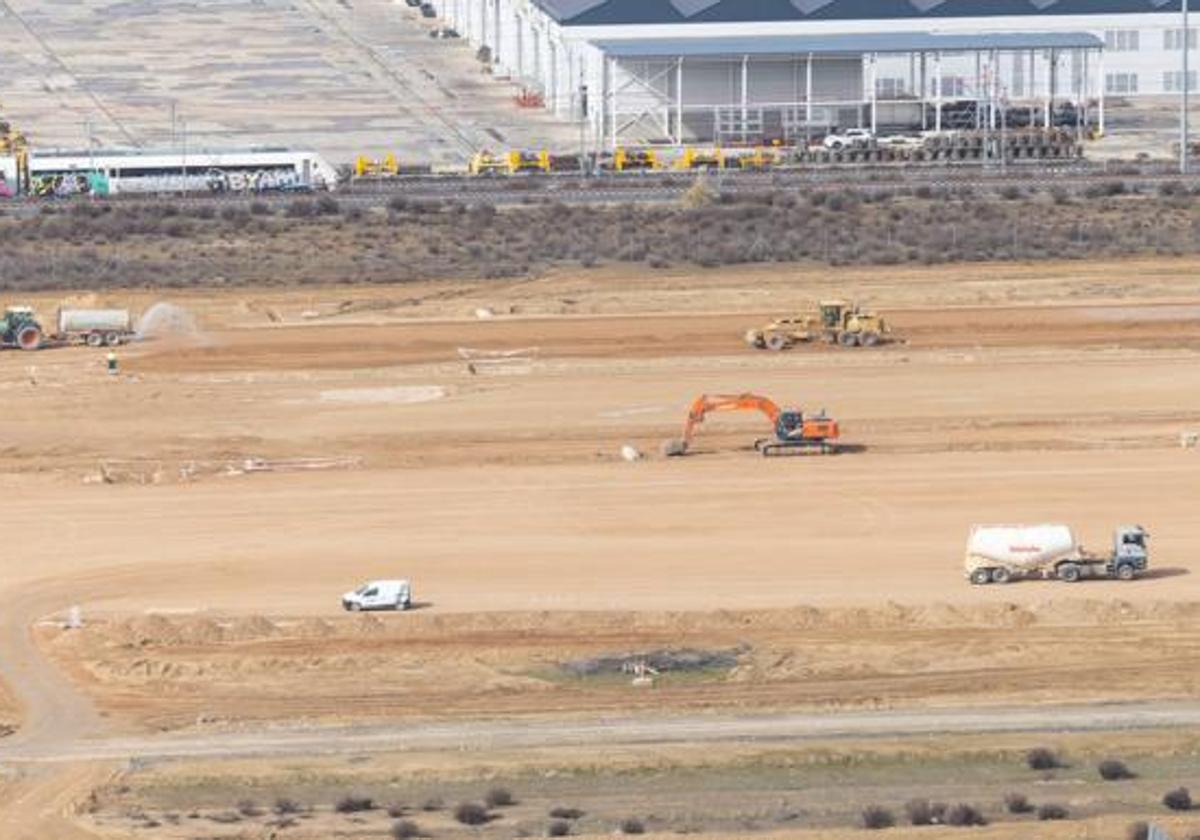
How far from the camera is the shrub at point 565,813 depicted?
43.5m

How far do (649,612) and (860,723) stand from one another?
21.7 ft

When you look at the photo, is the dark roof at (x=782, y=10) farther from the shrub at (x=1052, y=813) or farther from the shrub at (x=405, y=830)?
the shrub at (x=405, y=830)

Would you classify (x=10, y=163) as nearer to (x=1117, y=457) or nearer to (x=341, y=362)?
(x=341, y=362)

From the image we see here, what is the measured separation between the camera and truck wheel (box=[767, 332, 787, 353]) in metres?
80.2

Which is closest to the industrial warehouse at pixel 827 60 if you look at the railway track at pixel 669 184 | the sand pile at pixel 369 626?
the railway track at pixel 669 184

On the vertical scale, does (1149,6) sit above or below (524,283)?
above

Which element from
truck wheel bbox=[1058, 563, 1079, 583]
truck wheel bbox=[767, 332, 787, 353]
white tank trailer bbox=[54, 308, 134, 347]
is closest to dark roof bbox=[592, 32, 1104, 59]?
white tank trailer bbox=[54, 308, 134, 347]

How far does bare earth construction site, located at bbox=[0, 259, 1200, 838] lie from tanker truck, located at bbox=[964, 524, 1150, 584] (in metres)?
0.40

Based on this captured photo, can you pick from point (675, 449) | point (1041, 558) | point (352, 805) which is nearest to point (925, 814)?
point (352, 805)

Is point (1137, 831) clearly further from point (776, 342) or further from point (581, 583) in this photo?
point (776, 342)

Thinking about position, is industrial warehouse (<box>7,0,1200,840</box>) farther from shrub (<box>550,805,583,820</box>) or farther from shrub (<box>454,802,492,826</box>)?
shrub (<box>454,802,492,826</box>)

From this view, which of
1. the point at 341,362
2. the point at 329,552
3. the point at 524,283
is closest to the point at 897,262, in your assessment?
the point at 524,283

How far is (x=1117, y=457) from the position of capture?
6606cm

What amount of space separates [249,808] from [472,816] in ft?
9.90
